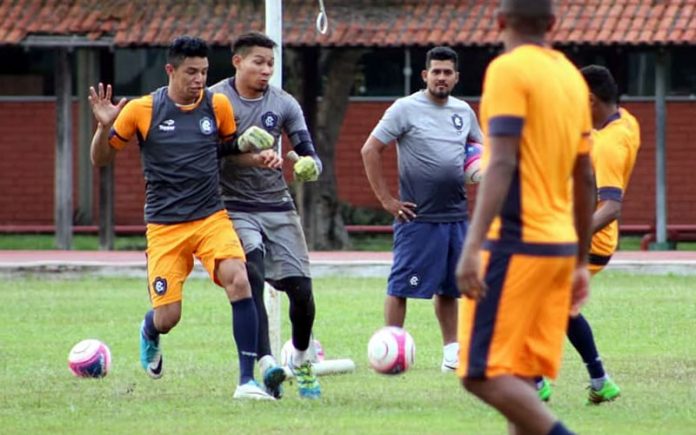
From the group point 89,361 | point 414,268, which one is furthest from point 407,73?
point 89,361

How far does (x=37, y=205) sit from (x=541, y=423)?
26.7m

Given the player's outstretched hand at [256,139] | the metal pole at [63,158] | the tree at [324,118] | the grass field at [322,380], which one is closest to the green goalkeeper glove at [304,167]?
the player's outstretched hand at [256,139]

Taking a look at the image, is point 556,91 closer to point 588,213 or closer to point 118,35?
point 588,213

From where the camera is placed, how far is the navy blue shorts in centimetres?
1213

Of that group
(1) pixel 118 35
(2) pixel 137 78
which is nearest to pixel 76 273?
(1) pixel 118 35

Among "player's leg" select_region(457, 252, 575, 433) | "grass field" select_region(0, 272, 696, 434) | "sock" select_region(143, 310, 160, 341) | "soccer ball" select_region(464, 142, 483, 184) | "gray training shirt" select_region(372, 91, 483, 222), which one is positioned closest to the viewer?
"player's leg" select_region(457, 252, 575, 433)

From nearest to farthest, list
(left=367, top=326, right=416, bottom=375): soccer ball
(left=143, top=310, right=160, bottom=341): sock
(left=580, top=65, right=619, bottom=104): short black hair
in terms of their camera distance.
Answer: (left=580, top=65, right=619, bottom=104): short black hair
(left=367, top=326, right=416, bottom=375): soccer ball
(left=143, top=310, right=160, bottom=341): sock

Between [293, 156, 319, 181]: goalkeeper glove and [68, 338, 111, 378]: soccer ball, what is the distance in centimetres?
204

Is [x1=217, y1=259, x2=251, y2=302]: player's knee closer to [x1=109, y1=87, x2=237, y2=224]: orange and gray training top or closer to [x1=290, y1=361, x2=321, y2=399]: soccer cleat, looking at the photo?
[x1=109, y1=87, x2=237, y2=224]: orange and gray training top

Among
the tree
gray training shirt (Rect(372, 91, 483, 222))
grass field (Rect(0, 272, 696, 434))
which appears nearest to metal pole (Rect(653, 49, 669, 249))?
the tree

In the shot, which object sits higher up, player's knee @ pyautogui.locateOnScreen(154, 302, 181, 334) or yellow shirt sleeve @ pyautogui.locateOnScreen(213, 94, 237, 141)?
yellow shirt sleeve @ pyautogui.locateOnScreen(213, 94, 237, 141)

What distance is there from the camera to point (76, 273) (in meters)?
22.2

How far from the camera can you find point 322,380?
1191 cm

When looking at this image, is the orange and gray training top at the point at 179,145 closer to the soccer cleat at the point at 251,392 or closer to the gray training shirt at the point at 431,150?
the soccer cleat at the point at 251,392
